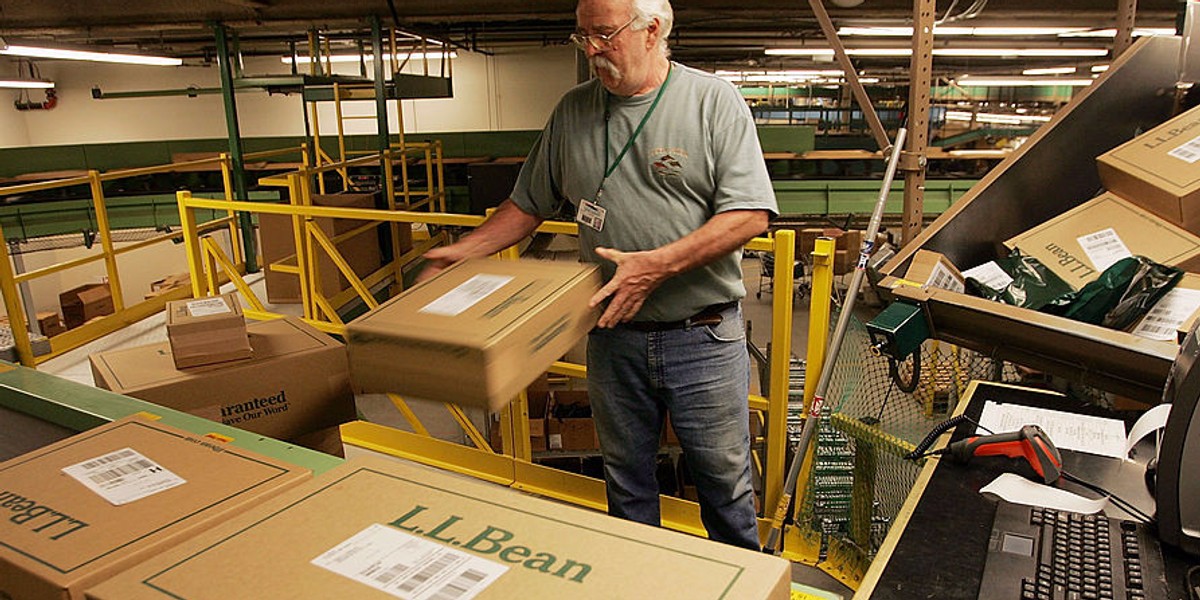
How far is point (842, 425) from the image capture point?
111 inches

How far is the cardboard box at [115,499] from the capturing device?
0.77 m

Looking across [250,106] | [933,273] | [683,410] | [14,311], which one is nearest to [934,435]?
[933,273]

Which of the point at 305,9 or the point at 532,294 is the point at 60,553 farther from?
the point at 305,9

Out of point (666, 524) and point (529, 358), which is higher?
point (529, 358)

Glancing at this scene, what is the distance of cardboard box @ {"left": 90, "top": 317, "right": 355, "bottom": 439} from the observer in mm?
1920

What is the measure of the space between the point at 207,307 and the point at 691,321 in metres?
1.41

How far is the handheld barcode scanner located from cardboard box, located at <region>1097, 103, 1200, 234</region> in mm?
1058

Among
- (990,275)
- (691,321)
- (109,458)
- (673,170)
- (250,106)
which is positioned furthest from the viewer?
(250,106)

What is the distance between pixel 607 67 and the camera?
1653 mm

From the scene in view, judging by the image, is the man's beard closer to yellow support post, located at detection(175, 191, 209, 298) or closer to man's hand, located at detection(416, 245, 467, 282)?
man's hand, located at detection(416, 245, 467, 282)

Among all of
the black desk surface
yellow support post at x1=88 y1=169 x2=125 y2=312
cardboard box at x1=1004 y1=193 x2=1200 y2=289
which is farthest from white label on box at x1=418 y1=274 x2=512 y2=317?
yellow support post at x1=88 y1=169 x2=125 y2=312

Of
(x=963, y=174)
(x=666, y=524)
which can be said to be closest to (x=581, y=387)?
(x=666, y=524)

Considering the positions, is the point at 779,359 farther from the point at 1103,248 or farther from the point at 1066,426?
the point at 1103,248

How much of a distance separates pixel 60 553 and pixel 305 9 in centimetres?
749
